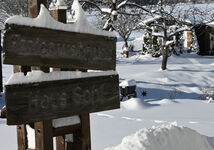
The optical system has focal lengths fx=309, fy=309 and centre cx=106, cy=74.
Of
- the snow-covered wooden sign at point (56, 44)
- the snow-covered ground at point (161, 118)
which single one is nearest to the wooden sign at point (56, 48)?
the snow-covered wooden sign at point (56, 44)

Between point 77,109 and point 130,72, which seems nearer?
Answer: point 77,109

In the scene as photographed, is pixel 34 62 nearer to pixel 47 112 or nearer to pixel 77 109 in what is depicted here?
pixel 47 112

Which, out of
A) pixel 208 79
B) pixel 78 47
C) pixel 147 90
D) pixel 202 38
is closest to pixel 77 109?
pixel 78 47

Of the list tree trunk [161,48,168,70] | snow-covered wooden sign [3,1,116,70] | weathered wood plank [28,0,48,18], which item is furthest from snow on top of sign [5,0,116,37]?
tree trunk [161,48,168,70]

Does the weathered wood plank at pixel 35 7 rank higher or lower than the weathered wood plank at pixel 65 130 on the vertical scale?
higher

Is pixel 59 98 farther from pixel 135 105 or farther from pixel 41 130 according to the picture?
pixel 135 105

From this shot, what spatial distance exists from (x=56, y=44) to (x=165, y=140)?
2.13 metres

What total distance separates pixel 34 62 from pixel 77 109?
0.59 m

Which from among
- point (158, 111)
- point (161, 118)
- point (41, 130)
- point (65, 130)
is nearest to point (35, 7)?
point (41, 130)

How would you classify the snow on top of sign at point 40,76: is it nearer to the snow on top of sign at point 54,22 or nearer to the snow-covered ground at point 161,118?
the snow on top of sign at point 54,22

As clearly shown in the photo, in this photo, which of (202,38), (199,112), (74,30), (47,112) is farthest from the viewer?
(202,38)

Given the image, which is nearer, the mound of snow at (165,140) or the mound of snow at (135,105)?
the mound of snow at (165,140)

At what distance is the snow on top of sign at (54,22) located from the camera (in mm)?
2353

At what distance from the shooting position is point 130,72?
721 inches
